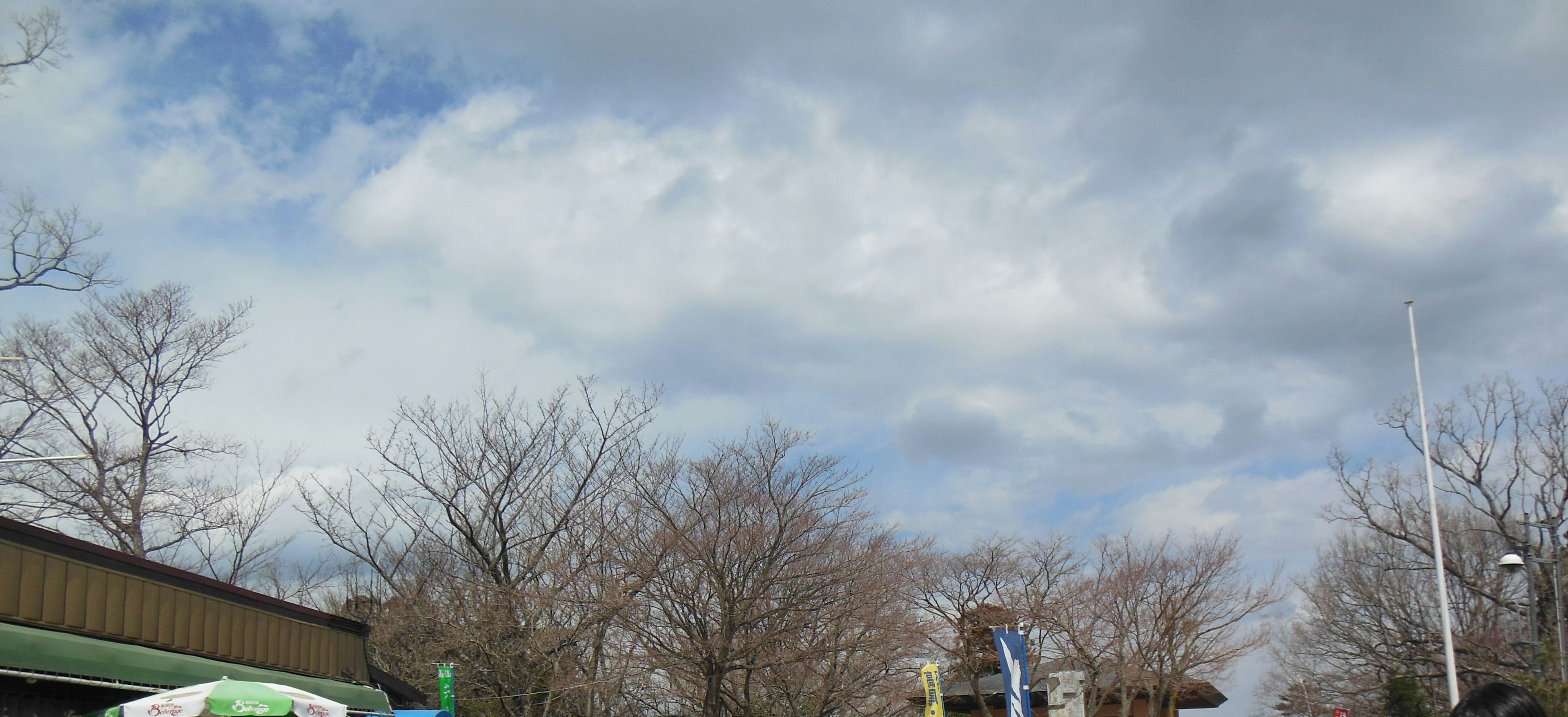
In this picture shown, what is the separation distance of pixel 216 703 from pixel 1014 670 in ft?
38.9

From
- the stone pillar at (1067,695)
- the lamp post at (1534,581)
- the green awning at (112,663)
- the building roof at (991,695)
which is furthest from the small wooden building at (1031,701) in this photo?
the green awning at (112,663)

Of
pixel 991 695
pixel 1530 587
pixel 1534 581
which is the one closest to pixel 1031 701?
pixel 991 695

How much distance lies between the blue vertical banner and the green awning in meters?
10.1

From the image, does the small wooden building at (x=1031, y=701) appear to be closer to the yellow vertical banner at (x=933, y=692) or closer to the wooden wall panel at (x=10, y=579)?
the yellow vertical banner at (x=933, y=692)

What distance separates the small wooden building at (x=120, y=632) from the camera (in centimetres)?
1052

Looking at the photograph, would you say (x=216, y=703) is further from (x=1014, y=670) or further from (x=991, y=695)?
(x=991, y=695)

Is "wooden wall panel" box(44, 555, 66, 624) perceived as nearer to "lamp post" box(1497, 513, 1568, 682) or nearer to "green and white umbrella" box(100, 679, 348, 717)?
"green and white umbrella" box(100, 679, 348, 717)

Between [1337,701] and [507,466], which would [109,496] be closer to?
[507,466]

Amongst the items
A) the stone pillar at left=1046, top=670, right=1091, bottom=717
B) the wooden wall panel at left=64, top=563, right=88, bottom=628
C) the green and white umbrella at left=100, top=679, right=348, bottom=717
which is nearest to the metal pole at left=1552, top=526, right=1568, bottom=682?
the stone pillar at left=1046, top=670, right=1091, bottom=717

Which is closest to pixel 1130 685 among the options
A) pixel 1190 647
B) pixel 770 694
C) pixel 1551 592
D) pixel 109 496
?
pixel 1190 647

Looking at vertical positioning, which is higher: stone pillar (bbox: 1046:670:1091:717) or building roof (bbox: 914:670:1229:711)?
stone pillar (bbox: 1046:670:1091:717)

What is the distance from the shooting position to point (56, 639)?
1062 centimetres

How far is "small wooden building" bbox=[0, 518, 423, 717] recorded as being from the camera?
10516 millimetres

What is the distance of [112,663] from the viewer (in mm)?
11367
